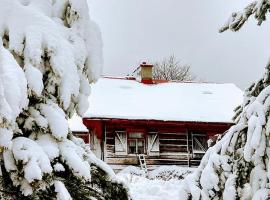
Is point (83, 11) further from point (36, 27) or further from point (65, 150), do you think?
point (65, 150)

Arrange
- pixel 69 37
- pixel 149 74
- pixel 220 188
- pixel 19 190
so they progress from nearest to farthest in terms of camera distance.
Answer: pixel 19 190 < pixel 69 37 < pixel 220 188 < pixel 149 74

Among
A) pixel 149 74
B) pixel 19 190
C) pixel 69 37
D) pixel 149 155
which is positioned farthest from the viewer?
pixel 149 74

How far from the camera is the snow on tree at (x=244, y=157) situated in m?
4.52

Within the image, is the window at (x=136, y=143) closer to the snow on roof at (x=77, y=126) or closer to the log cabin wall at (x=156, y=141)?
the log cabin wall at (x=156, y=141)

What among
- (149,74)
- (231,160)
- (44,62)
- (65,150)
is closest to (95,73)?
(44,62)

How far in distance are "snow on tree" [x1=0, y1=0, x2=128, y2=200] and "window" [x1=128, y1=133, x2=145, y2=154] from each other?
20600 mm

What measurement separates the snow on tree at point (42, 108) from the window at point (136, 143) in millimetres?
20600

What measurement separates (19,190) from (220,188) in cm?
271

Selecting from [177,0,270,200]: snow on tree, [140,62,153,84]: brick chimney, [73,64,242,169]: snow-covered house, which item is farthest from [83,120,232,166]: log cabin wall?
[177,0,270,200]: snow on tree

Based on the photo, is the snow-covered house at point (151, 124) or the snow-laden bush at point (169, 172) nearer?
the snow-laden bush at point (169, 172)

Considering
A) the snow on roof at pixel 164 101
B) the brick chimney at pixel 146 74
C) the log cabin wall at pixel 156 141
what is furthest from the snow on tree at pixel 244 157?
the brick chimney at pixel 146 74

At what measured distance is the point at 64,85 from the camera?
10.3 feet

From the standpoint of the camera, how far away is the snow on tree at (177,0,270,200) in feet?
14.8

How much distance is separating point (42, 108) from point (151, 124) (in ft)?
69.3
